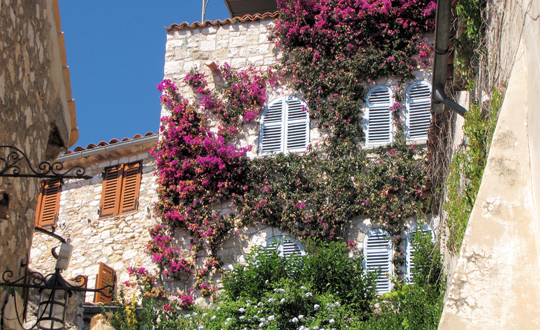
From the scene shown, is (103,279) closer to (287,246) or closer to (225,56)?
(287,246)

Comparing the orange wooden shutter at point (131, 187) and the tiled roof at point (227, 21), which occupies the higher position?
the tiled roof at point (227, 21)

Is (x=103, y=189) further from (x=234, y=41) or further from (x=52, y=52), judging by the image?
(x=52, y=52)

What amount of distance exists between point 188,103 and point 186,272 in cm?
333

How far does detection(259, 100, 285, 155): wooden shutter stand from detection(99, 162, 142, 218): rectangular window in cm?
260

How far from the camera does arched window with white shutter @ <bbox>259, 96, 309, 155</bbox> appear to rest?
10750 mm

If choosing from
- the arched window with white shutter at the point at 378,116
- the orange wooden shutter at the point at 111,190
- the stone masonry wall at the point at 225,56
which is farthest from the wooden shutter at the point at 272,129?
the orange wooden shutter at the point at 111,190

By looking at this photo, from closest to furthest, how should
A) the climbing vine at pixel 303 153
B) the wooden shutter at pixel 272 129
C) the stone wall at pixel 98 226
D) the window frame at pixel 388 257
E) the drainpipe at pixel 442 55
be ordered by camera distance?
the drainpipe at pixel 442 55 < the window frame at pixel 388 257 < the climbing vine at pixel 303 153 < the wooden shutter at pixel 272 129 < the stone wall at pixel 98 226

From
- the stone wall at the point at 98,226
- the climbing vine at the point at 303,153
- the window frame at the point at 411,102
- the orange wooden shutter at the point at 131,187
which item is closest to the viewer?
the climbing vine at the point at 303,153

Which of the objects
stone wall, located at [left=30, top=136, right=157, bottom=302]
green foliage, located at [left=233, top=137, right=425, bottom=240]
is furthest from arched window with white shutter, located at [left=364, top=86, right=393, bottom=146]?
stone wall, located at [left=30, top=136, right=157, bottom=302]

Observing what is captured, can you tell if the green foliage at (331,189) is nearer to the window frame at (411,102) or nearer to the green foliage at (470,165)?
the window frame at (411,102)

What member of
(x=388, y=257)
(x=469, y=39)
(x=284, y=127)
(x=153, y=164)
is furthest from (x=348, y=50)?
(x=469, y=39)

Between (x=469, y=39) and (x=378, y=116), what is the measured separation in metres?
5.06

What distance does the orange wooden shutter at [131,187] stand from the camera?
1153 centimetres

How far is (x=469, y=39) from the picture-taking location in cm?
545
